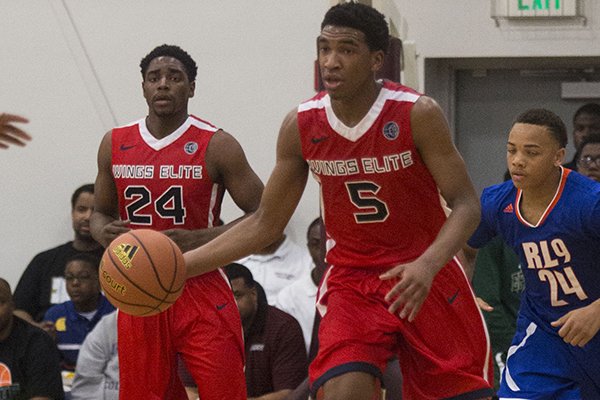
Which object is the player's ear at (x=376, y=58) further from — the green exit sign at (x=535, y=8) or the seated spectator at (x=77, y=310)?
the green exit sign at (x=535, y=8)

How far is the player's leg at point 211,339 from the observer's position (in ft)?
17.6

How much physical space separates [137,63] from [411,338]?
17.1 ft

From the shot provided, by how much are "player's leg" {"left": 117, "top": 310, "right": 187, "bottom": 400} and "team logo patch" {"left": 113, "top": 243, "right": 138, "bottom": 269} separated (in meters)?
0.96

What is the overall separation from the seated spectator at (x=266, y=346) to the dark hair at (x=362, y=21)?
2.60 metres

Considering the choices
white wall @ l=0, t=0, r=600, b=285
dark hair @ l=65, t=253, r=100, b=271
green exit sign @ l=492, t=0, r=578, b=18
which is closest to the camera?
dark hair @ l=65, t=253, r=100, b=271

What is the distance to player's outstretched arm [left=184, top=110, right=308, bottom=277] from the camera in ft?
15.6

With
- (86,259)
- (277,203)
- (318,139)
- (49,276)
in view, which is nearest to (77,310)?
(86,259)

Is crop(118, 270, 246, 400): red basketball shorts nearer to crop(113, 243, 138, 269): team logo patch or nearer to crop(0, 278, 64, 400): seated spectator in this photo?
crop(113, 243, 138, 269): team logo patch

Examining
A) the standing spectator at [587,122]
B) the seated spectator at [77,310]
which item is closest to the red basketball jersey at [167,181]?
the seated spectator at [77,310]

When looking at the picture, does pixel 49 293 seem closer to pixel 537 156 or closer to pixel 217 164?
pixel 217 164

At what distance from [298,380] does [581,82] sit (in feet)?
12.9

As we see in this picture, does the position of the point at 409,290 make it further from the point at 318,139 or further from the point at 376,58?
the point at 376,58

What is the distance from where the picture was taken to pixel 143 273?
444 centimetres

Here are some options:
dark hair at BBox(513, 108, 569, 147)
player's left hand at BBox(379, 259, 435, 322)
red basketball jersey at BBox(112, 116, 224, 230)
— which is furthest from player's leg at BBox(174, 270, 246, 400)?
dark hair at BBox(513, 108, 569, 147)
